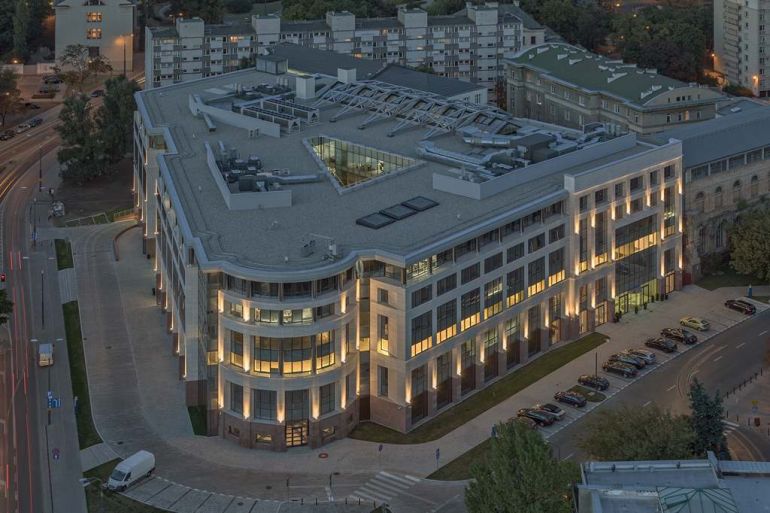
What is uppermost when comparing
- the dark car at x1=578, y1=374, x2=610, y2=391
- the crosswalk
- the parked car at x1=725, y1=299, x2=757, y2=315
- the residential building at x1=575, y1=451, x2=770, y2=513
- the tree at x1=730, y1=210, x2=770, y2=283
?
the tree at x1=730, y1=210, x2=770, y2=283

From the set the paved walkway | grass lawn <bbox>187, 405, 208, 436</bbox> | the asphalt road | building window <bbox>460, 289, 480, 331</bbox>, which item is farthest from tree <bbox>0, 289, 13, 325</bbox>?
the asphalt road

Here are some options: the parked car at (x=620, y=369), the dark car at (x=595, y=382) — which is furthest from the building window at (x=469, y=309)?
the parked car at (x=620, y=369)

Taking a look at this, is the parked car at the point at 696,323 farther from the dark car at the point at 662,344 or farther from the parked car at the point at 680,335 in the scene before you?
the dark car at the point at 662,344

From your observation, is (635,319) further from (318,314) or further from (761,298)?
(318,314)

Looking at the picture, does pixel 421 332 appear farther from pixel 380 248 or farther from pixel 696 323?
pixel 696 323

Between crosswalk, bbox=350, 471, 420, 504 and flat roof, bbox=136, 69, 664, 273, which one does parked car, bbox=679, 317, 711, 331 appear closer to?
flat roof, bbox=136, 69, 664, 273

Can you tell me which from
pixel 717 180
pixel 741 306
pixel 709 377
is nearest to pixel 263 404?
pixel 709 377
